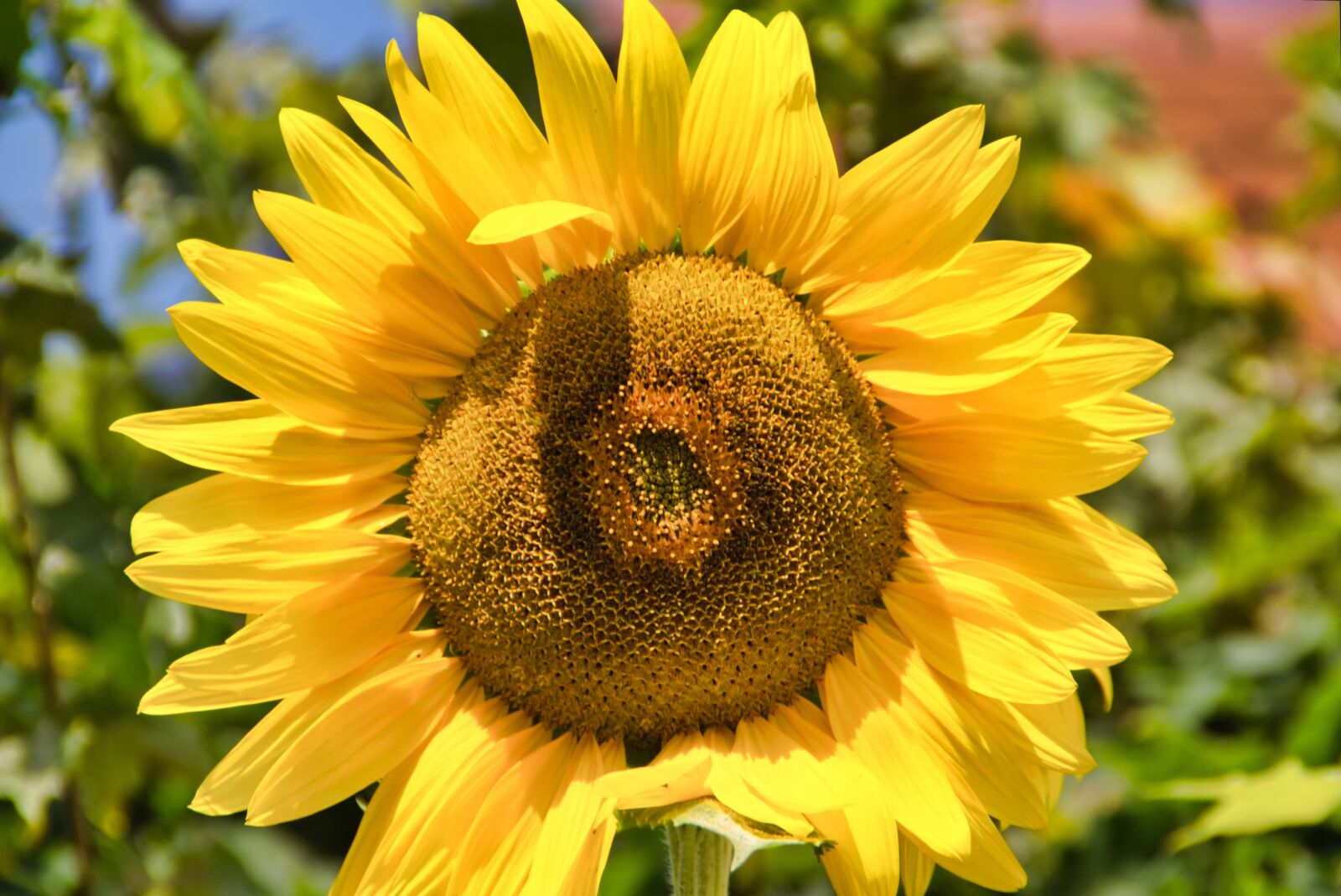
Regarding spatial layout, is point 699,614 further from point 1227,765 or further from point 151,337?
point 151,337

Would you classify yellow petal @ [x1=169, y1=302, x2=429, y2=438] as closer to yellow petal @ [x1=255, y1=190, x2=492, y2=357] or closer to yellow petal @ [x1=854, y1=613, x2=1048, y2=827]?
yellow petal @ [x1=255, y1=190, x2=492, y2=357]

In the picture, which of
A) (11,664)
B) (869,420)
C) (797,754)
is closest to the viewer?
(797,754)

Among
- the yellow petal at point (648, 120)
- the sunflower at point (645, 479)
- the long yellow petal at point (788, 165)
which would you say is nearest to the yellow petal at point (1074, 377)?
the sunflower at point (645, 479)

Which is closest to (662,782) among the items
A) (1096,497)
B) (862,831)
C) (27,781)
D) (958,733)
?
(862,831)

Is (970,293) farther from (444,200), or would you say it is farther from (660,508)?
(444,200)

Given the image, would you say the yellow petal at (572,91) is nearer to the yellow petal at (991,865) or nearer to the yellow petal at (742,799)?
the yellow petal at (742,799)

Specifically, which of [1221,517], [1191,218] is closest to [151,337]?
[1221,517]
